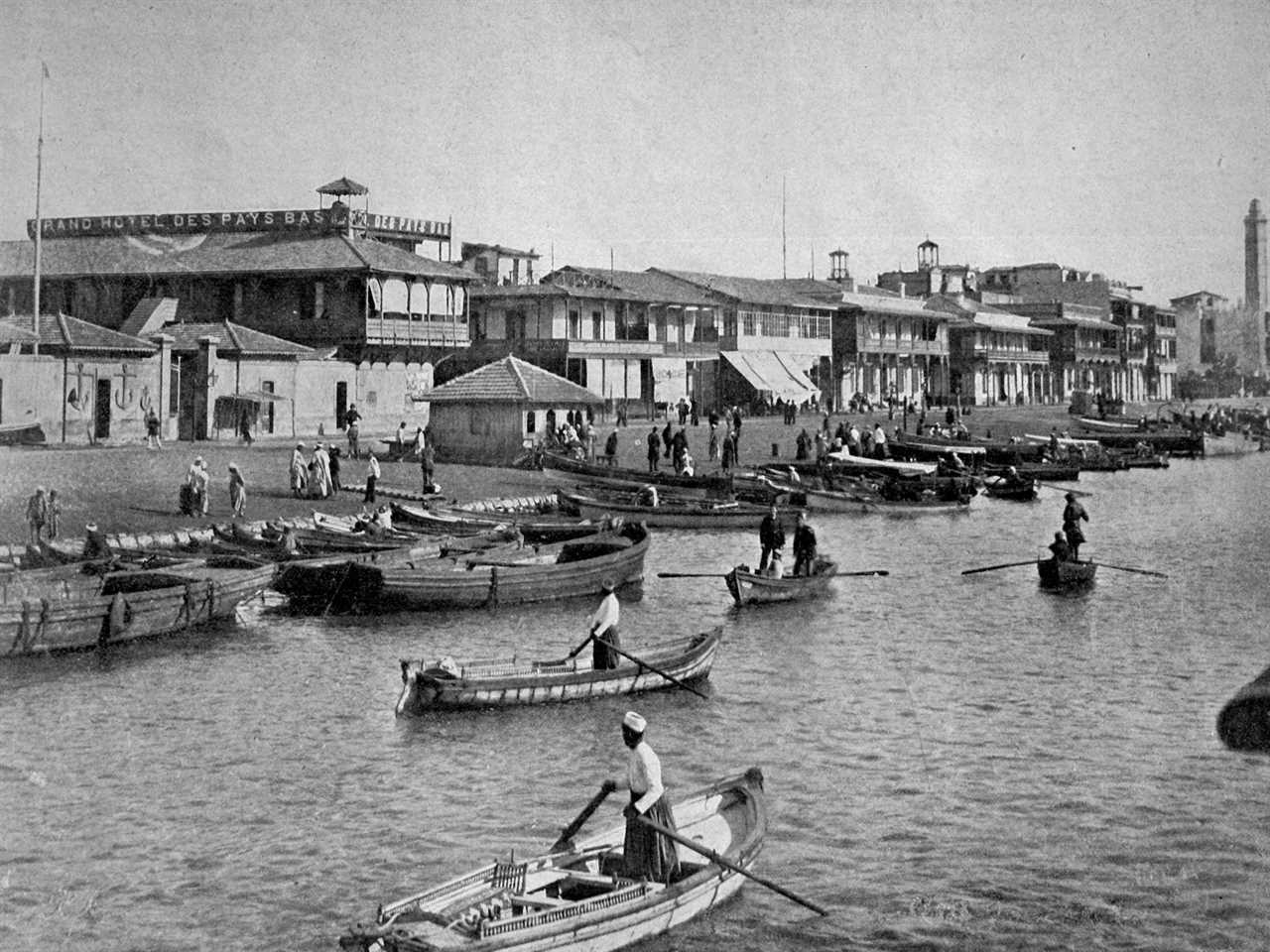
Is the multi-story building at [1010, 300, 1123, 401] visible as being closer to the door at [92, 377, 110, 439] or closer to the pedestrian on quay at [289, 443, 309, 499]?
the door at [92, 377, 110, 439]

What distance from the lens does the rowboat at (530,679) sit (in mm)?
18766

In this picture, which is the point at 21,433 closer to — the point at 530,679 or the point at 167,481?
the point at 167,481

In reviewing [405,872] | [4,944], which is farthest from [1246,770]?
[4,944]

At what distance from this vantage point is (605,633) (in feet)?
64.5

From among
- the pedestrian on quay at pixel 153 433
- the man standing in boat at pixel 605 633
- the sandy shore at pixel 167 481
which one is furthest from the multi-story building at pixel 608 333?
the man standing in boat at pixel 605 633

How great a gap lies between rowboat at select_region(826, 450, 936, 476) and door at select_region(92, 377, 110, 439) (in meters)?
25.2

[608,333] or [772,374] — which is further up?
[608,333]

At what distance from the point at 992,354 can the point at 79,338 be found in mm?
70956

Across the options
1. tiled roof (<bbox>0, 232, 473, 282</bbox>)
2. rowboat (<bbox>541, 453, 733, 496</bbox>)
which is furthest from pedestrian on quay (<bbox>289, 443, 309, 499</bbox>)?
tiled roof (<bbox>0, 232, 473, 282</bbox>)

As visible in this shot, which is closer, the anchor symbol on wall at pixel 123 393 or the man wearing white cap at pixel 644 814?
the man wearing white cap at pixel 644 814

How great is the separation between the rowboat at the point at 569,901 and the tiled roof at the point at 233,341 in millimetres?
37004

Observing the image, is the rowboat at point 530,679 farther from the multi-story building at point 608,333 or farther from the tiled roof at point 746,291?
the tiled roof at point 746,291

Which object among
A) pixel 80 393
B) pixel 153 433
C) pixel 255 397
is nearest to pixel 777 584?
pixel 153 433

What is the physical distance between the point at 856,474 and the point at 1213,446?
3771cm
